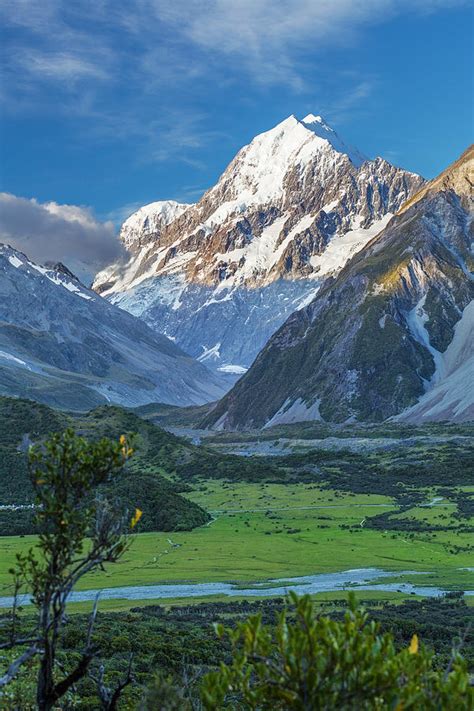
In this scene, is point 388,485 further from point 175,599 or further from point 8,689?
point 8,689

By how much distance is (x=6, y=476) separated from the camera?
112 metres

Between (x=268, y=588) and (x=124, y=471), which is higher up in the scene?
A: (x=124, y=471)

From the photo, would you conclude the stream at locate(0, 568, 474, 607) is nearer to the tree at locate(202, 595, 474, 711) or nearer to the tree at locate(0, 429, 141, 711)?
the tree at locate(0, 429, 141, 711)

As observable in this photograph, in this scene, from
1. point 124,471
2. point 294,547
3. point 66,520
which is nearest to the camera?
point 66,520

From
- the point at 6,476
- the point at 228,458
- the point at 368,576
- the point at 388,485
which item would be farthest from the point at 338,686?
the point at 228,458

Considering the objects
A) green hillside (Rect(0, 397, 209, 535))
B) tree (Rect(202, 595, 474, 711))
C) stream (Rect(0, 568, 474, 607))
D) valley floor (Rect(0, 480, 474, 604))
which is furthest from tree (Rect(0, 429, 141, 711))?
green hillside (Rect(0, 397, 209, 535))

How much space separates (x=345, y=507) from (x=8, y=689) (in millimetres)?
84808

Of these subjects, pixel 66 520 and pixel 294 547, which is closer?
pixel 66 520

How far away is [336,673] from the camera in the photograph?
1130 centimetres

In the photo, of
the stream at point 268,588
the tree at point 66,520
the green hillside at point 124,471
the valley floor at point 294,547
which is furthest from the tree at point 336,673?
the green hillside at point 124,471

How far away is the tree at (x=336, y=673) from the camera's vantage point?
11.1 m

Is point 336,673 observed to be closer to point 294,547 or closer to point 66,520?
point 66,520

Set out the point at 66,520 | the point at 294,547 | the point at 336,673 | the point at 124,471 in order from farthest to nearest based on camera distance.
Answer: the point at 294,547 → the point at 124,471 → the point at 66,520 → the point at 336,673

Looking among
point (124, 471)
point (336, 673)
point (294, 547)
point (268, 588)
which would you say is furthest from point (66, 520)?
point (294, 547)
